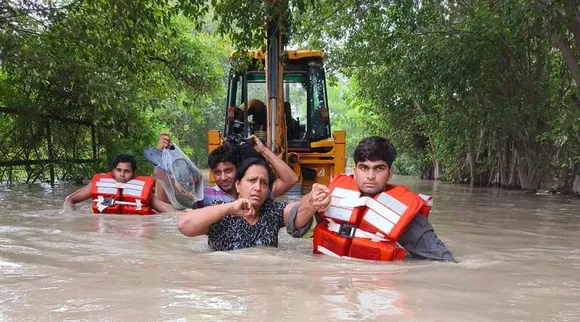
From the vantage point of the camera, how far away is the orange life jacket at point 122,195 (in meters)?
7.24

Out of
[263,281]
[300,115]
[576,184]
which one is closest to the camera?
[263,281]

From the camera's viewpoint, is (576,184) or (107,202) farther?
(576,184)

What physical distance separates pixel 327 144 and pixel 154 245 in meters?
6.18

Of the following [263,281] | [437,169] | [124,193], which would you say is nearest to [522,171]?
[437,169]

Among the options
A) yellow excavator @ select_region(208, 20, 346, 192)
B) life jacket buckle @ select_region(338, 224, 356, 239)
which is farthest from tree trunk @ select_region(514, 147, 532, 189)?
life jacket buckle @ select_region(338, 224, 356, 239)

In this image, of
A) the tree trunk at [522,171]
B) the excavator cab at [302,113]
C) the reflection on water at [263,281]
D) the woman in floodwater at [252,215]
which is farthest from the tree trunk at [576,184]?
the woman in floodwater at [252,215]

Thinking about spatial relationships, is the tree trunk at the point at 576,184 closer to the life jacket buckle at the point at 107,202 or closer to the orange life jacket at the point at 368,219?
the life jacket buckle at the point at 107,202

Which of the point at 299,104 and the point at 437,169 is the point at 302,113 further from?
the point at 437,169

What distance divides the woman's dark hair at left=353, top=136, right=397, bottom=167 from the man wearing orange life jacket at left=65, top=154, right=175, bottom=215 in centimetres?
377

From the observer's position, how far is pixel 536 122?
14.3m

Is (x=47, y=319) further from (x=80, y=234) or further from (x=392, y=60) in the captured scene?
(x=392, y=60)

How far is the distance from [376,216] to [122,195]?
415 centimetres

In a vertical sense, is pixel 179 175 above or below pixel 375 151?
below

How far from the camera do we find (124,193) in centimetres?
733
